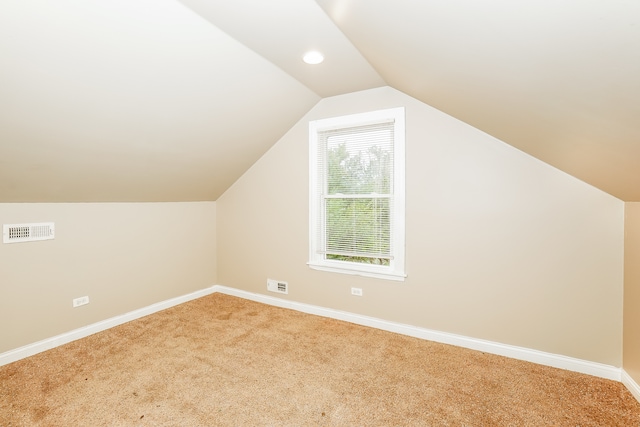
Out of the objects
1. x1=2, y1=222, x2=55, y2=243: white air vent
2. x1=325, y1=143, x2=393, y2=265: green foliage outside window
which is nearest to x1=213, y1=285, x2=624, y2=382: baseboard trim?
x1=325, y1=143, x2=393, y2=265: green foliage outside window

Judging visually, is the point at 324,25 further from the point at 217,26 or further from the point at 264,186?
the point at 264,186

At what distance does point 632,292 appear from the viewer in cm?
219

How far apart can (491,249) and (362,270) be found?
4.07 ft

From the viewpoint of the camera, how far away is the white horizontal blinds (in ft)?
10.7

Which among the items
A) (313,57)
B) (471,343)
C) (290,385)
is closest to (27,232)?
(290,385)

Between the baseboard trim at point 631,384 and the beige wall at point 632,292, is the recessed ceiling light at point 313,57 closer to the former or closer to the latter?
the beige wall at point 632,292

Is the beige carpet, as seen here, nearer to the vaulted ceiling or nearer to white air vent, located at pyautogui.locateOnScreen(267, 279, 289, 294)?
white air vent, located at pyautogui.locateOnScreen(267, 279, 289, 294)

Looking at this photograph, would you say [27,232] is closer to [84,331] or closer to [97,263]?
[97,263]

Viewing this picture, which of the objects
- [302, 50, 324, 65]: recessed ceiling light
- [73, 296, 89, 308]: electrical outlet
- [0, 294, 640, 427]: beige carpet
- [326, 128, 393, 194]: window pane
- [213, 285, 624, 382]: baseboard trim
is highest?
[302, 50, 324, 65]: recessed ceiling light

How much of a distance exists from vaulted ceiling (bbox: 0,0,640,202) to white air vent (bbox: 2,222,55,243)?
235mm

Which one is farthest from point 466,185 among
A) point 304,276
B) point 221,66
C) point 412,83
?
point 221,66

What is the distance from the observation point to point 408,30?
1448 millimetres

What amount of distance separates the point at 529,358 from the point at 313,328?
1.91 meters

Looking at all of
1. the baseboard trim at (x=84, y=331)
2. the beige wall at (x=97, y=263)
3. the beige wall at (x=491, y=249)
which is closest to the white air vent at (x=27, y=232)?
the beige wall at (x=97, y=263)
